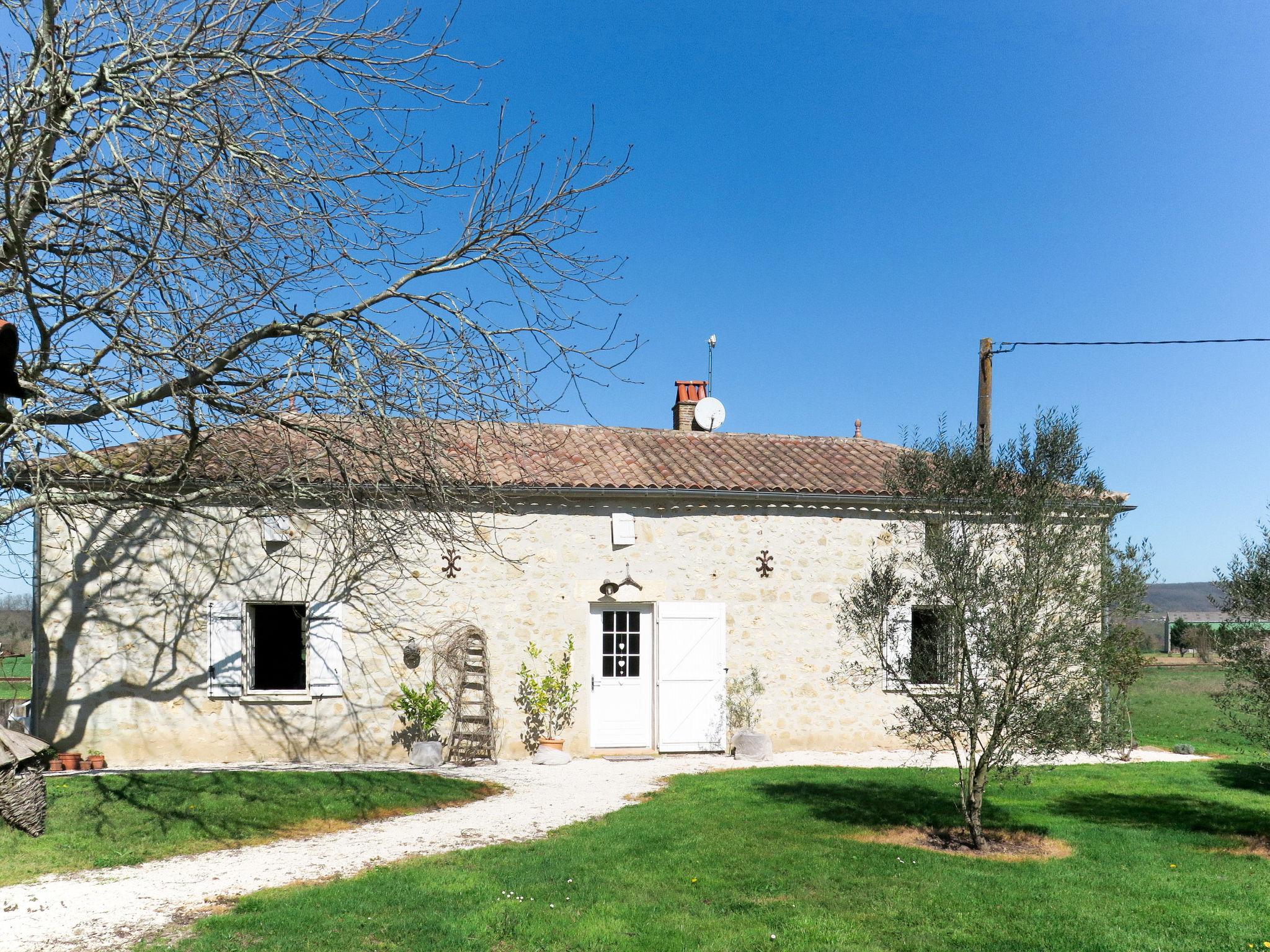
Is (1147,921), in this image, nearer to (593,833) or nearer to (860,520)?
(593,833)

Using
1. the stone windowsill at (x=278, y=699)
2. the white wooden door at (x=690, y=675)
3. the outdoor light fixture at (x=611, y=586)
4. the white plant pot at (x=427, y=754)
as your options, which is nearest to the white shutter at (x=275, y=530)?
the stone windowsill at (x=278, y=699)

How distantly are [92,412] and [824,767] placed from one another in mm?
8509

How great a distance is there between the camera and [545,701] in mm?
11938

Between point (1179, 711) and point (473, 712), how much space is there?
14.3 m

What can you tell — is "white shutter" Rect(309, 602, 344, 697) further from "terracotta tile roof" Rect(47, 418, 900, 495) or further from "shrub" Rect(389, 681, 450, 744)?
"terracotta tile roof" Rect(47, 418, 900, 495)

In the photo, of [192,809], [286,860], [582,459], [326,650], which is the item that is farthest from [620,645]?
[286,860]

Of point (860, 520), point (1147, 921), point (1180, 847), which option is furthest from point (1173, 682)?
point (1147, 921)

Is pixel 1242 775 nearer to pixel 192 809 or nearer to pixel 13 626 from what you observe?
pixel 192 809

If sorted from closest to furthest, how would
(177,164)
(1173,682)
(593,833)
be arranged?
(177,164) → (593,833) → (1173,682)

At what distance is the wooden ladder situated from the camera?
11.7 meters

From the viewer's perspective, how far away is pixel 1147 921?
550cm

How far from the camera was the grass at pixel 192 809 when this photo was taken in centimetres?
704

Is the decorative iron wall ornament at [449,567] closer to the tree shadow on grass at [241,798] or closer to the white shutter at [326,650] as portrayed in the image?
the white shutter at [326,650]

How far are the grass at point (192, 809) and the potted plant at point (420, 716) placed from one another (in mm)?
1183
